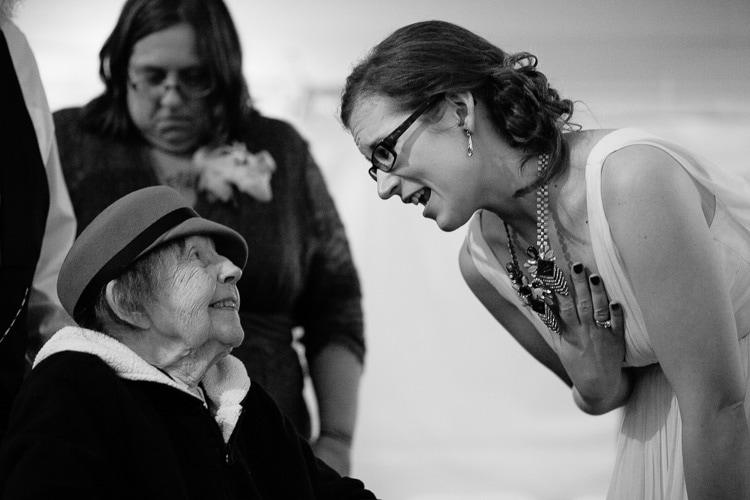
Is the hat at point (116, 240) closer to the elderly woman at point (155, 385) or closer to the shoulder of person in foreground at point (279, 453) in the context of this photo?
the elderly woman at point (155, 385)

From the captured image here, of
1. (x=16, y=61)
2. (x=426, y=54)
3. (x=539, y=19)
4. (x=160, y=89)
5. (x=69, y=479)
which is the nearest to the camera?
(x=69, y=479)

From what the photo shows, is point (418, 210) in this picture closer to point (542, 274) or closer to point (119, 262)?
point (542, 274)

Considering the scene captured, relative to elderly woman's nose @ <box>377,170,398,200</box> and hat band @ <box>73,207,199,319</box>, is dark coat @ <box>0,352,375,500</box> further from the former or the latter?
elderly woman's nose @ <box>377,170,398,200</box>

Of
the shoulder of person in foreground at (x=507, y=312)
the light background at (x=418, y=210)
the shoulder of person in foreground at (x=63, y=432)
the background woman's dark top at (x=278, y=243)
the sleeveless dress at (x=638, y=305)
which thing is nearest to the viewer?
the shoulder of person in foreground at (x=63, y=432)

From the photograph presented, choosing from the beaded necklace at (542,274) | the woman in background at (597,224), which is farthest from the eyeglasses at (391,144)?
the beaded necklace at (542,274)

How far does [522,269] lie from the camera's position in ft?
6.82

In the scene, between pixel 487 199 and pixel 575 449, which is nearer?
pixel 487 199

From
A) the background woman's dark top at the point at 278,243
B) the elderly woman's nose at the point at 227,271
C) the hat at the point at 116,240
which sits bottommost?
the background woman's dark top at the point at 278,243

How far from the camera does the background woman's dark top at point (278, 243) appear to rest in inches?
115

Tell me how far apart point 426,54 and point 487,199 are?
312mm

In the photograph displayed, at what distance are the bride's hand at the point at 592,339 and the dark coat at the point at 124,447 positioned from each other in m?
0.62

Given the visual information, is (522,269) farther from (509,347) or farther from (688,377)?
(509,347)

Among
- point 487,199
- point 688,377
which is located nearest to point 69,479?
point 487,199

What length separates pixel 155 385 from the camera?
1.68 metres
